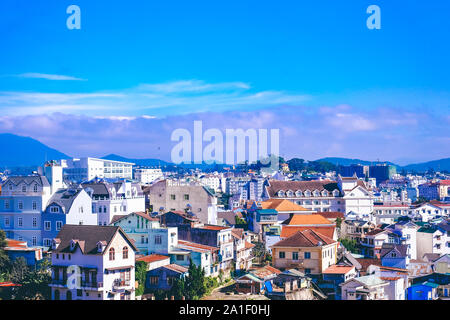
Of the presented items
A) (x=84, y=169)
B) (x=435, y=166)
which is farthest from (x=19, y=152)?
(x=435, y=166)

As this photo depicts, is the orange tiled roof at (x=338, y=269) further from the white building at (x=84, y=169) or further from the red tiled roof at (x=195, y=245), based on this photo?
the white building at (x=84, y=169)

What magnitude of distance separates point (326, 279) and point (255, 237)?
5.51m

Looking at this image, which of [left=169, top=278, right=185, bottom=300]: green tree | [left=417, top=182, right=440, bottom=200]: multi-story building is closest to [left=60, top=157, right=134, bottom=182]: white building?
[left=169, top=278, right=185, bottom=300]: green tree

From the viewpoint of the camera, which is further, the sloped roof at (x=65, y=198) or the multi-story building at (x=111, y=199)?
the multi-story building at (x=111, y=199)

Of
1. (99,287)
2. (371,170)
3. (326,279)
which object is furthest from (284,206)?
(371,170)

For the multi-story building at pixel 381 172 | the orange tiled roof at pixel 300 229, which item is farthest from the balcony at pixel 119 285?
the multi-story building at pixel 381 172

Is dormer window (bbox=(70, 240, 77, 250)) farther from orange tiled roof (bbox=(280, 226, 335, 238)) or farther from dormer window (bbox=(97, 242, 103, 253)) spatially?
orange tiled roof (bbox=(280, 226, 335, 238))

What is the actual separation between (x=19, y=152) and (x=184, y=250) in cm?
3778

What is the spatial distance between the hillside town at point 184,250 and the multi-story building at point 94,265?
2cm

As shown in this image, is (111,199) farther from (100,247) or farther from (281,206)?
(281,206)

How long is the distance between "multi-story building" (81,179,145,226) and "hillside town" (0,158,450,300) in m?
0.03

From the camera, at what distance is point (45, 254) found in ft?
48.8

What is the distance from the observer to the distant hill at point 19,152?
138 feet

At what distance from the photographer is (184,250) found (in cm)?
1455
